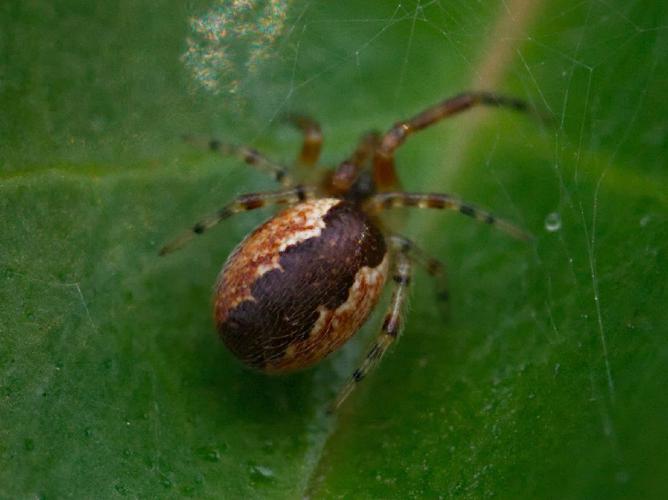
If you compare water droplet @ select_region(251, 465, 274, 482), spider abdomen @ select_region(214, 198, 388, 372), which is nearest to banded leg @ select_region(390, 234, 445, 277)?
spider abdomen @ select_region(214, 198, 388, 372)

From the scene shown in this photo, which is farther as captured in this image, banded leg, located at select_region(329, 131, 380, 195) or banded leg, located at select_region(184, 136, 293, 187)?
banded leg, located at select_region(329, 131, 380, 195)

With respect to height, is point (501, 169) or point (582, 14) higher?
point (582, 14)

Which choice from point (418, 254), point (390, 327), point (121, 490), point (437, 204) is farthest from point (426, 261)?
point (121, 490)

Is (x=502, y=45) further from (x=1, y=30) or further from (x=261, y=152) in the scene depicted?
(x=1, y=30)

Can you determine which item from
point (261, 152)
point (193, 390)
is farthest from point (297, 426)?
point (261, 152)

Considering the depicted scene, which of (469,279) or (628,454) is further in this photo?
(469,279)

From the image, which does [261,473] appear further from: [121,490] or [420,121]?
[420,121]

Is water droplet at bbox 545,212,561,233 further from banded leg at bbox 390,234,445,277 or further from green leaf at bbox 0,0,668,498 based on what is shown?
banded leg at bbox 390,234,445,277
